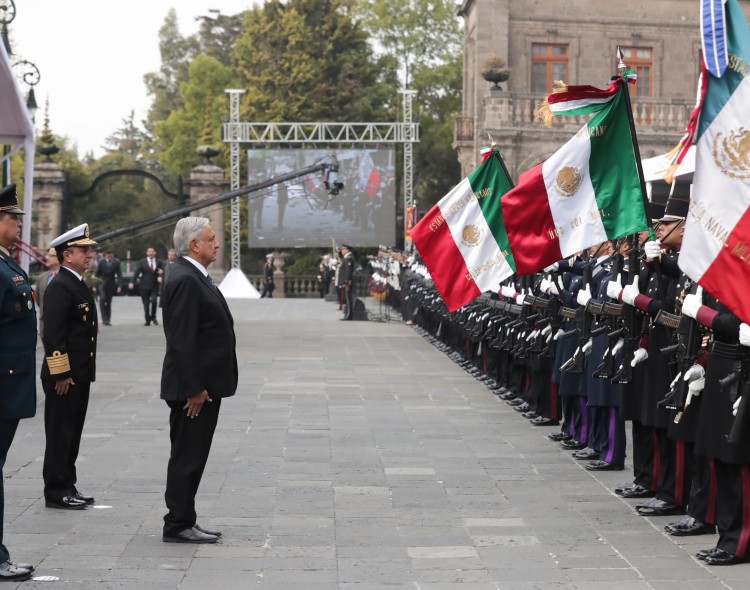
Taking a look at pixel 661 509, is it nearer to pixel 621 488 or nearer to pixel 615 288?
pixel 621 488

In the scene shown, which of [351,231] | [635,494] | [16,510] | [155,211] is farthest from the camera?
[155,211]

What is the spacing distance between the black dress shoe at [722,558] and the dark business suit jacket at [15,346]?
376 centimetres

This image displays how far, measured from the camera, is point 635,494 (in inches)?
370

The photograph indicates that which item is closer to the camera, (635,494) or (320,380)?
(635,494)

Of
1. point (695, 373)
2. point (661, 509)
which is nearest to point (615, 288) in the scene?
point (661, 509)

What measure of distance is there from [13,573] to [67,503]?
6.32 ft

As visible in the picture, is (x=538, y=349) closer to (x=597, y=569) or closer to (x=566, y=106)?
(x=566, y=106)

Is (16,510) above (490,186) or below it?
below

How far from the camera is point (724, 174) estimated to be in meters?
6.67

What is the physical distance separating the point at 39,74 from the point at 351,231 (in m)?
25.9

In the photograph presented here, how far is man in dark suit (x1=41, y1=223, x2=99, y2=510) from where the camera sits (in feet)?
29.5

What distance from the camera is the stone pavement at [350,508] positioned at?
23.6ft

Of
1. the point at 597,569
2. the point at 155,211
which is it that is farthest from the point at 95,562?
the point at 155,211

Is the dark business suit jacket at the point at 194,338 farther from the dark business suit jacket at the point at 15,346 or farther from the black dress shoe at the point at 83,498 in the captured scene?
the black dress shoe at the point at 83,498
